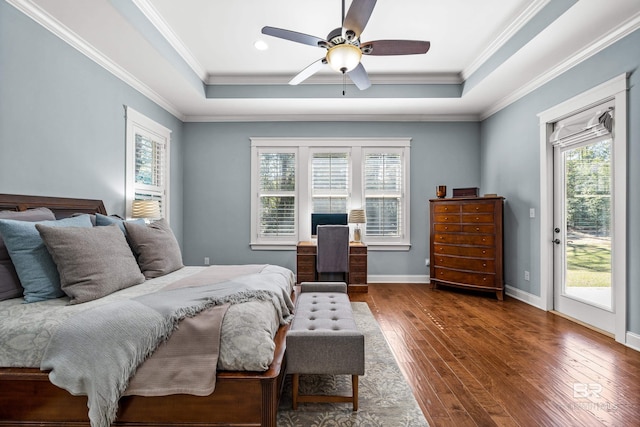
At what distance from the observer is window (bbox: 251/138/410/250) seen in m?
5.12

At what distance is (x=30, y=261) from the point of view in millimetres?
1832

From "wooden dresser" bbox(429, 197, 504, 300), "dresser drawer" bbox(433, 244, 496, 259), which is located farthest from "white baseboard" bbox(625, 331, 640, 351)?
"dresser drawer" bbox(433, 244, 496, 259)

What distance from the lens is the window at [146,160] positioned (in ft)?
11.9

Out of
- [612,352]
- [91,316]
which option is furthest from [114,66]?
[612,352]

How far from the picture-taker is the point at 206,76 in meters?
4.30

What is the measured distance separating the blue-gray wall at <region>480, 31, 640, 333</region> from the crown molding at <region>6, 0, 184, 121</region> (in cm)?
482

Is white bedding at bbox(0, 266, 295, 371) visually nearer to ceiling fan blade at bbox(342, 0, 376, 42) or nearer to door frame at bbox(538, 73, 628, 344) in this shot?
ceiling fan blade at bbox(342, 0, 376, 42)

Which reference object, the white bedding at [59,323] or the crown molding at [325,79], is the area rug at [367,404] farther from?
the crown molding at [325,79]

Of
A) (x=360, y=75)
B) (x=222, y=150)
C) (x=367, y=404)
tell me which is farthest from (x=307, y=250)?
(x=367, y=404)

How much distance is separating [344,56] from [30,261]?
2.46 m

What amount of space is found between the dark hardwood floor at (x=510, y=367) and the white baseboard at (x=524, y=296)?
11cm

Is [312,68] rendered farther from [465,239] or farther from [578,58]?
[465,239]

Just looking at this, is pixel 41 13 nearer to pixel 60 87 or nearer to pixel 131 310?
pixel 60 87

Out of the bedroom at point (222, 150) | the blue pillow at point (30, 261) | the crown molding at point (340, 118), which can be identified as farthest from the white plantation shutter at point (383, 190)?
the blue pillow at point (30, 261)
